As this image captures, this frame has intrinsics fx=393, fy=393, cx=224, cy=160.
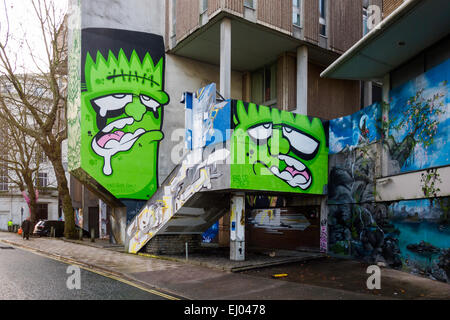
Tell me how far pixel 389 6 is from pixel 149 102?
46.5ft

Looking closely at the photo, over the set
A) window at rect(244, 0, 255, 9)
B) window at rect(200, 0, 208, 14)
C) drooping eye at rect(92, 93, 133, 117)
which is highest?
window at rect(200, 0, 208, 14)

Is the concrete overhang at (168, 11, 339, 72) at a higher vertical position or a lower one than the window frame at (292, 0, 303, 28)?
lower

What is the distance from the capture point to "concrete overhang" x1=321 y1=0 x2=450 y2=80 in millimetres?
10430

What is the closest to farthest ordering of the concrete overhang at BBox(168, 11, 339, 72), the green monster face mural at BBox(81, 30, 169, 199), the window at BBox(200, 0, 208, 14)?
the concrete overhang at BBox(168, 11, 339, 72) → the window at BBox(200, 0, 208, 14) → the green monster face mural at BBox(81, 30, 169, 199)

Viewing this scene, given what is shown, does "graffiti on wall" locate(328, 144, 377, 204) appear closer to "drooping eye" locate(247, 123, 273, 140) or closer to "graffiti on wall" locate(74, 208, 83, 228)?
"drooping eye" locate(247, 123, 273, 140)

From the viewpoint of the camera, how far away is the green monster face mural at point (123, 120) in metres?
21.7

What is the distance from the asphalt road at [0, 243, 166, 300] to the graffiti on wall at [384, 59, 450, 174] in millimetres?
9013

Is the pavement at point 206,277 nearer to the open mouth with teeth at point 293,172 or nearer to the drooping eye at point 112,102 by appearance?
the open mouth with teeth at point 293,172

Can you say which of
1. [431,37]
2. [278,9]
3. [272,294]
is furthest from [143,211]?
[431,37]

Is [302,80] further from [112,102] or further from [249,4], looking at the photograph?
[112,102]

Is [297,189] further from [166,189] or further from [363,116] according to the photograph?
[166,189]

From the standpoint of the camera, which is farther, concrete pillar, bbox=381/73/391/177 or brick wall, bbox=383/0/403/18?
concrete pillar, bbox=381/73/391/177

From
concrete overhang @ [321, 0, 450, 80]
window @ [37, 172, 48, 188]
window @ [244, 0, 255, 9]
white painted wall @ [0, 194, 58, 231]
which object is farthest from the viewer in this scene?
window @ [37, 172, 48, 188]

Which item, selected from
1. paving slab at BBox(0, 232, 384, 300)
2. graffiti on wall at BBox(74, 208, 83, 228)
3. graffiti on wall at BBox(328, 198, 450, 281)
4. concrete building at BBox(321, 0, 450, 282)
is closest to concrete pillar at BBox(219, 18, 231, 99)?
concrete building at BBox(321, 0, 450, 282)
